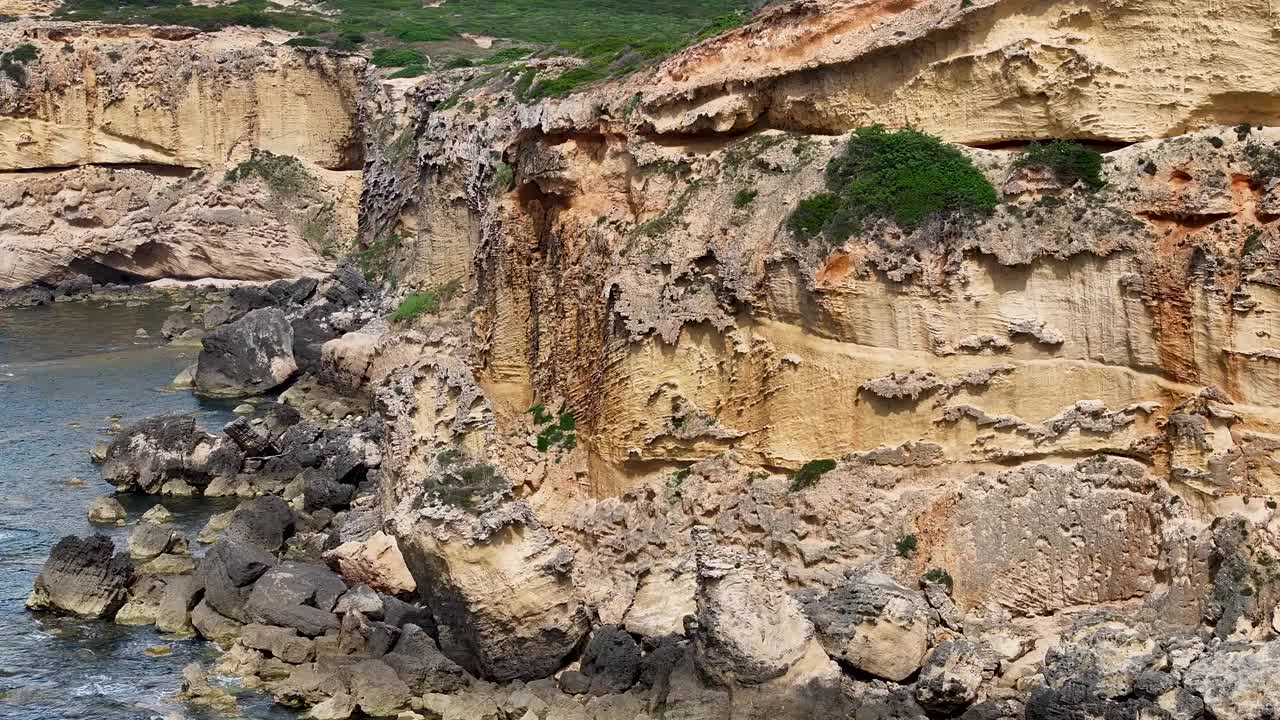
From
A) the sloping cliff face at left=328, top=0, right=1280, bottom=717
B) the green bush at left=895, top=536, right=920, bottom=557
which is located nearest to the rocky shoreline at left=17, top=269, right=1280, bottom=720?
the sloping cliff face at left=328, top=0, right=1280, bottom=717

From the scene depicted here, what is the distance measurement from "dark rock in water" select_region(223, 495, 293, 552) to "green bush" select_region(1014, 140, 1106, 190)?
63.4 feet

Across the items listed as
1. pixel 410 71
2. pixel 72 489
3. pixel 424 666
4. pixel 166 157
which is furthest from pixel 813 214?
pixel 166 157

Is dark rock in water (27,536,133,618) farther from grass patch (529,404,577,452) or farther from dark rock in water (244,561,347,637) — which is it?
grass patch (529,404,577,452)

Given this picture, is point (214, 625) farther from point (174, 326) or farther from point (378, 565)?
point (174, 326)

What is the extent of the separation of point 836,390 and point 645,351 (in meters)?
4.04

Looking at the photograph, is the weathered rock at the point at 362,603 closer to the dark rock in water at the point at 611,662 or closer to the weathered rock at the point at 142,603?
the weathered rock at the point at 142,603

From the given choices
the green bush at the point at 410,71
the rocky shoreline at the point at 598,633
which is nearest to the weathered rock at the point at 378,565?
the rocky shoreline at the point at 598,633

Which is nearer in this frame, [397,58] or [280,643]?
[280,643]

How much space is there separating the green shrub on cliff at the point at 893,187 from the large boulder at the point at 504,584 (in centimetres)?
717

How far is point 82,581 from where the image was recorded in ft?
115

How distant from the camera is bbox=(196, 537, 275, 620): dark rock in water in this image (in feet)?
111

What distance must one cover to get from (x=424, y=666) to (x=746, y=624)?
6.68m

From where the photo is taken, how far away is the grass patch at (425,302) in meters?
46.8

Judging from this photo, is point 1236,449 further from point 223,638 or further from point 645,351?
point 223,638
